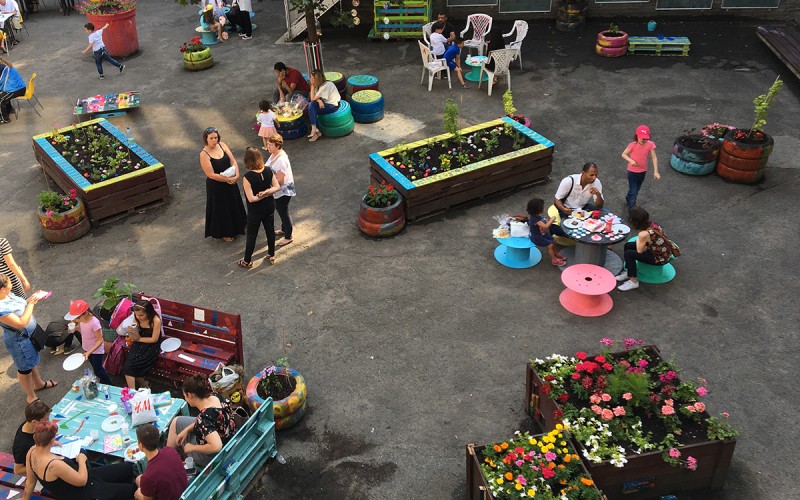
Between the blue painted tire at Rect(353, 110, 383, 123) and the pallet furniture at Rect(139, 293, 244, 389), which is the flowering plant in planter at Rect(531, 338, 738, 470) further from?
the blue painted tire at Rect(353, 110, 383, 123)

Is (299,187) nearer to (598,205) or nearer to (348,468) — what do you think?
(598,205)

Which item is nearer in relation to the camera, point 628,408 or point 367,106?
point 628,408

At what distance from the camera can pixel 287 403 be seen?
25.4 ft

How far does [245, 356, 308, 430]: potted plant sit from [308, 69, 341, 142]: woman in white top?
709 cm

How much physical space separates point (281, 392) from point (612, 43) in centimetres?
1304

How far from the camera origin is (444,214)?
11.8 metres

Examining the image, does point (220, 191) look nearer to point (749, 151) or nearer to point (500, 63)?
point (500, 63)

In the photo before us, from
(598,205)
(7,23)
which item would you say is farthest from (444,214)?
(7,23)

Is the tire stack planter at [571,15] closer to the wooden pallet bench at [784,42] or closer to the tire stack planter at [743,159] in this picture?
the wooden pallet bench at [784,42]

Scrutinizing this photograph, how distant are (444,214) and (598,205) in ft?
8.40

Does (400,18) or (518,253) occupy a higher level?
(400,18)

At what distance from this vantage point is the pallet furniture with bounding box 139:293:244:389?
27.1ft

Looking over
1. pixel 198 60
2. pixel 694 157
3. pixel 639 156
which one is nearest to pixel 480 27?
pixel 198 60

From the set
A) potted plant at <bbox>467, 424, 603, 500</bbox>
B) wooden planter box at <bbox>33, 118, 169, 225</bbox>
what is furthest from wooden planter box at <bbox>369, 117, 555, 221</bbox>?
potted plant at <bbox>467, 424, 603, 500</bbox>
